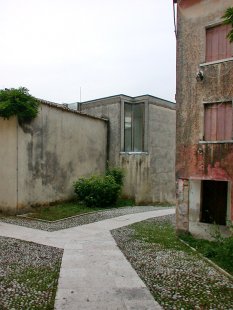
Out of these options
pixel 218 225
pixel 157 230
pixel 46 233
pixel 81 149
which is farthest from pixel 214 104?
pixel 81 149

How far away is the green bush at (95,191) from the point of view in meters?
18.7

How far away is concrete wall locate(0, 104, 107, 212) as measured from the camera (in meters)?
16.2

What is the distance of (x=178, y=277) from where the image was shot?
24.7 feet

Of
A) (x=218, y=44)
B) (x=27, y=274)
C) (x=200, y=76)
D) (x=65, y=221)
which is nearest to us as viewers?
(x=27, y=274)

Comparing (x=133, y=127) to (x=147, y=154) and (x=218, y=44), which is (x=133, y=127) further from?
(x=218, y=44)

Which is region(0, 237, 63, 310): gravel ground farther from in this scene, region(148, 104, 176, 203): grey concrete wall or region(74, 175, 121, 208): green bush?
region(148, 104, 176, 203): grey concrete wall

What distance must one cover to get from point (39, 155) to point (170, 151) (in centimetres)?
1007

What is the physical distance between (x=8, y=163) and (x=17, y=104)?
2929mm

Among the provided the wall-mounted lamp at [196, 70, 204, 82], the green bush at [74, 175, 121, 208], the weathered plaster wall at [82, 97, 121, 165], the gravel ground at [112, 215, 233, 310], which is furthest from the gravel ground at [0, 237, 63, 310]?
the weathered plaster wall at [82, 97, 121, 165]

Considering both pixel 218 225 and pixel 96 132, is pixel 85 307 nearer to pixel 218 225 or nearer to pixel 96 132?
pixel 218 225

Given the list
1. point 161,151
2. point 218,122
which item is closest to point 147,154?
point 161,151

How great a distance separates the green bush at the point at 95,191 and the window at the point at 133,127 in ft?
12.9

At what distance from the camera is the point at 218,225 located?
11.4 metres

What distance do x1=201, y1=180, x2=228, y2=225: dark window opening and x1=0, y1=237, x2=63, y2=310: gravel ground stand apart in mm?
5424
